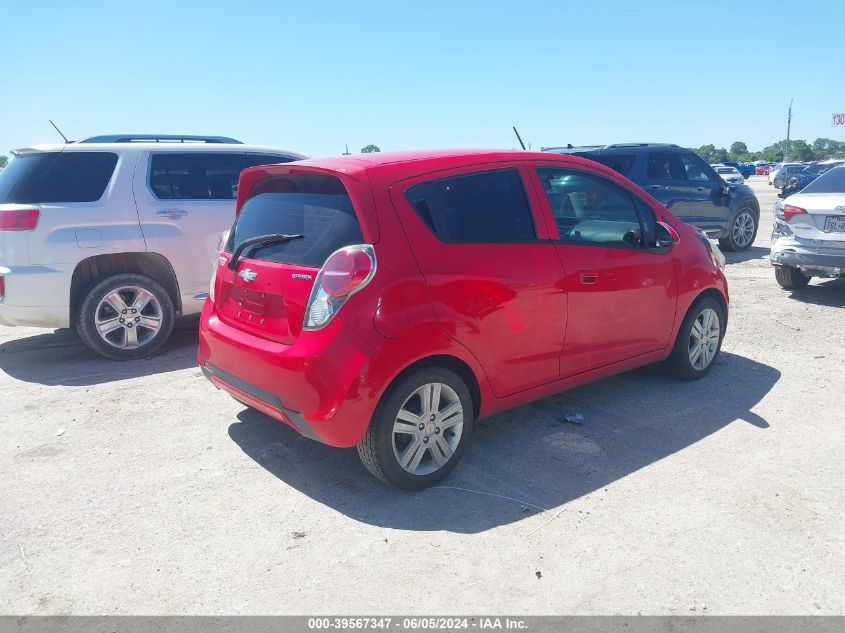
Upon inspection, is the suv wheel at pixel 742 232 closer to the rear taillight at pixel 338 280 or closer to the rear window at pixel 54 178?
the rear window at pixel 54 178

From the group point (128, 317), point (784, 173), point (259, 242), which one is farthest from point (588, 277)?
point (784, 173)

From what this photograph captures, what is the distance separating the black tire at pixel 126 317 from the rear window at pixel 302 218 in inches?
98.7

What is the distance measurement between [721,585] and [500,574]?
94cm

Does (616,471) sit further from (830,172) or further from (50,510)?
(830,172)

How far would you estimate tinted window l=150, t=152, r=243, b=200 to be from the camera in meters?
6.70

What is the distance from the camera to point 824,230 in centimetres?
795

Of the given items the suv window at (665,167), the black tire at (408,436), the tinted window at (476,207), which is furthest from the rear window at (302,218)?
the suv window at (665,167)

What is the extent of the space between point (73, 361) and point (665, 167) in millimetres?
8886

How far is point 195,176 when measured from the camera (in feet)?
22.8

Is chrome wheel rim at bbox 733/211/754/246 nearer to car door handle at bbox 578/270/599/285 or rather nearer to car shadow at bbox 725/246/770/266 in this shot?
car shadow at bbox 725/246/770/266

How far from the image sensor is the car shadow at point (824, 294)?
27.4 ft

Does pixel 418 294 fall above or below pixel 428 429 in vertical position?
above

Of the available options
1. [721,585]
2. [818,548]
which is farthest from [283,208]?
[818,548]

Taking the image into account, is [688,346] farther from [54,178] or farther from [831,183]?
[54,178]
